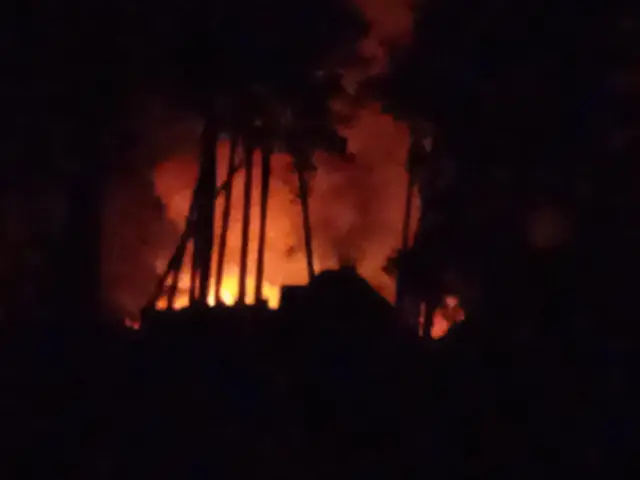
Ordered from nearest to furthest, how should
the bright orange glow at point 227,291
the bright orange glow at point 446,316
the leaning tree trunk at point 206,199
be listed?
the bright orange glow at point 446,316, the leaning tree trunk at point 206,199, the bright orange glow at point 227,291

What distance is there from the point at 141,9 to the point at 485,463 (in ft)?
8.64

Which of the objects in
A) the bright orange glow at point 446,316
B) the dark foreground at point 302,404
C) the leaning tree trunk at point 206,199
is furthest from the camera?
the leaning tree trunk at point 206,199

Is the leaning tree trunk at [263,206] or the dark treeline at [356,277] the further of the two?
the leaning tree trunk at [263,206]

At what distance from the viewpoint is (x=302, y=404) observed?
103 inches

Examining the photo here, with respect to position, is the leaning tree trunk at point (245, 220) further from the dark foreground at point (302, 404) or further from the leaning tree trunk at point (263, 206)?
the dark foreground at point (302, 404)

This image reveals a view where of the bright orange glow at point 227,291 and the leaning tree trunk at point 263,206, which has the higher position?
the leaning tree trunk at point 263,206

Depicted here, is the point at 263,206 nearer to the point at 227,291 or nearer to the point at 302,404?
the point at 227,291

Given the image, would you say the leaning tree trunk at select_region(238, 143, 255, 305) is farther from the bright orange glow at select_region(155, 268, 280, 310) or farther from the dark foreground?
the dark foreground

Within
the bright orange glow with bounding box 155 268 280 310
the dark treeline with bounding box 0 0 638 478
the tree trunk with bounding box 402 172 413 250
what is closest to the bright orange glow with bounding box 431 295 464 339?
the dark treeline with bounding box 0 0 638 478

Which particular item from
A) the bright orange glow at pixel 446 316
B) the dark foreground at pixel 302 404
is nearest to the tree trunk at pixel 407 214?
the bright orange glow at pixel 446 316

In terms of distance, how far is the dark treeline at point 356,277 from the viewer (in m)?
2.43

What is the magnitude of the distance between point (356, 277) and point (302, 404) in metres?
0.84

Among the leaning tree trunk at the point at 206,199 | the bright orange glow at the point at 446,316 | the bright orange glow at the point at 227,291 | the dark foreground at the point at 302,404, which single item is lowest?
the dark foreground at the point at 302,404

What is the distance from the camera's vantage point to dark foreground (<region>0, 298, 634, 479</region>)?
233 centimetres
